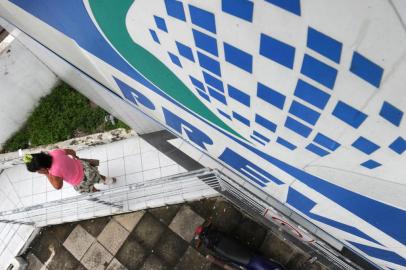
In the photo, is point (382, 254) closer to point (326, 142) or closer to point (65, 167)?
point (326, 142)

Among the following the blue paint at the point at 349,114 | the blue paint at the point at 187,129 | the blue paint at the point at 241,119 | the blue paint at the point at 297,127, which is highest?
the blue paint at the point at 349,114

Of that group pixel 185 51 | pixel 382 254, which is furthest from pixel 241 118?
pixel 382 254

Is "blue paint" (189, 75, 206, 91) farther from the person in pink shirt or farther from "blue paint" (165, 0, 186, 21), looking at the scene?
the person in pink shirt

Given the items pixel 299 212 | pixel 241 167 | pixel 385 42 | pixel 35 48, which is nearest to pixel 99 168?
pixel 35 48

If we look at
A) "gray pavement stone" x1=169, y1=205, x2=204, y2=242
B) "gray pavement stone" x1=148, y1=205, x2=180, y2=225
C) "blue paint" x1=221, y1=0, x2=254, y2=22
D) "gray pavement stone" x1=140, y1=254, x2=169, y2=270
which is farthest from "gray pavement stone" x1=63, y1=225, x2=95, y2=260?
"blue paint" x1=221, y1=0, x2=254, y2=22

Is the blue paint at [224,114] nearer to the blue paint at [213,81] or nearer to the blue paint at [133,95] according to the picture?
the blue paint at [213,81]

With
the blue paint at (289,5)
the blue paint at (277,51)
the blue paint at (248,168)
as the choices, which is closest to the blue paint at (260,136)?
the blue paint at (248,168)
